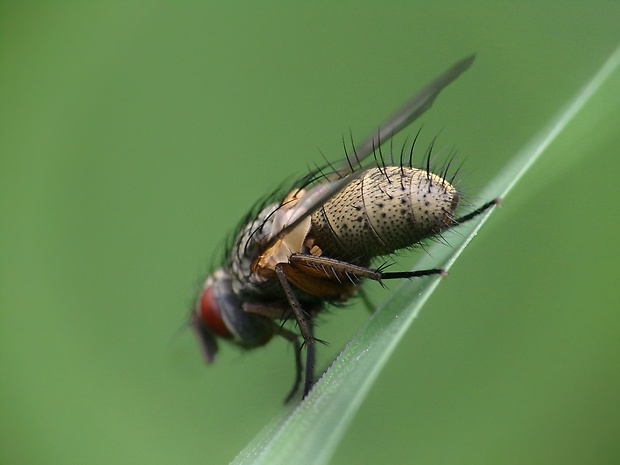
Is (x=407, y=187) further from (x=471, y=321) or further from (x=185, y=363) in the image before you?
(x=185, y=363)

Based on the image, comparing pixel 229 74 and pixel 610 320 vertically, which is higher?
pixel 229 74

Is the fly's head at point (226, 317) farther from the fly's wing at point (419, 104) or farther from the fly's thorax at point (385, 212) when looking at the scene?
the fly's wing at point (419, 104)

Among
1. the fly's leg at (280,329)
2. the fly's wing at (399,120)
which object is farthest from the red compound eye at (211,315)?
the fly's wing at (399,120)

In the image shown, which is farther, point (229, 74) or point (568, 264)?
point (229, 74)

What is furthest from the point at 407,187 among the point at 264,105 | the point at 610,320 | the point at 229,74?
the point at 229,74

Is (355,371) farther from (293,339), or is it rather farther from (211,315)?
(211,315)

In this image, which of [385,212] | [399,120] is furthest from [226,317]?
[399,120]

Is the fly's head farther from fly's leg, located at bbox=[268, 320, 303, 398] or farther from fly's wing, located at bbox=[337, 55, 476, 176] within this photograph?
fly's wing, located at bbox=[337, 55, 476, 176]
